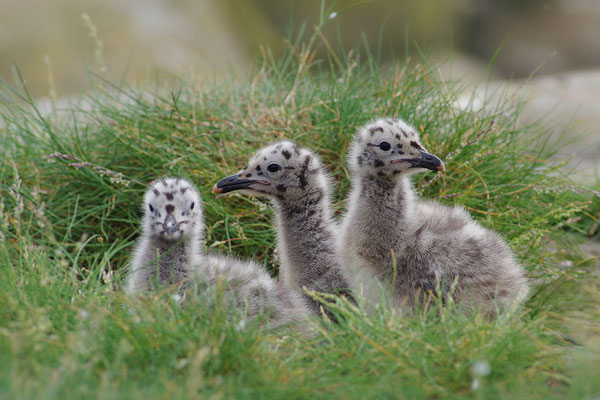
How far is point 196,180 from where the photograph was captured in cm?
501

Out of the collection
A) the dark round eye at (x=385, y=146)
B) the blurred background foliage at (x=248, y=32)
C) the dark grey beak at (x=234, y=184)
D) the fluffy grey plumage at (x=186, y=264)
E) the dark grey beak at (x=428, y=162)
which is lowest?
the fluffy grey plumage at (x=186, y=264)

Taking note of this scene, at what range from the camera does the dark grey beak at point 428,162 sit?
156 inches

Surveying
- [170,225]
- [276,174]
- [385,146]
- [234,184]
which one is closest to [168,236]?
[170,225]

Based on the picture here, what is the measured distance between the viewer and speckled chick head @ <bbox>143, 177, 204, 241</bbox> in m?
3.86

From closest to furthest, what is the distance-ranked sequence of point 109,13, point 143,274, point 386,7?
point 143,274 < point 109,13 < point 386,7

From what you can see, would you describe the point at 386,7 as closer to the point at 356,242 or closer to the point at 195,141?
the point at 195,141

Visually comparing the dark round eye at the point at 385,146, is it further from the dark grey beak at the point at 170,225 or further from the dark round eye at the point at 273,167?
the dark grey beak at the point at 170,225

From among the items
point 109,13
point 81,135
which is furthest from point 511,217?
point 109,13

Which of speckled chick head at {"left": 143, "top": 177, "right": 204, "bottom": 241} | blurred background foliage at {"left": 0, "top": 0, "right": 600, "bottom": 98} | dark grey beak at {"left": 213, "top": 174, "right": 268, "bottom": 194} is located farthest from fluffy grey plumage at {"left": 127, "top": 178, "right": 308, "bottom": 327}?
blurred background foliage at {"left": 0, "top": 0, "right": 600, "bottom": 98}

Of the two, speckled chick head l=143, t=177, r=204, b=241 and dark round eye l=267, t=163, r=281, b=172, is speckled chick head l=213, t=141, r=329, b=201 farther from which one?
speckled chick head l=143, t=177, r=204, b=241

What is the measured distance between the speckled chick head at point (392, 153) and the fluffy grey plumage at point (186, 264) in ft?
2.81

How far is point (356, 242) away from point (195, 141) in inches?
66.4

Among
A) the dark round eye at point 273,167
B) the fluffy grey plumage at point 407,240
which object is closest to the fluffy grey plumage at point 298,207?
the dark round eye at point 273,167

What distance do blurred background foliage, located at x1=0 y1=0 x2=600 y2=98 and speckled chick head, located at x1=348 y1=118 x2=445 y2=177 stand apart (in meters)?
6.04
